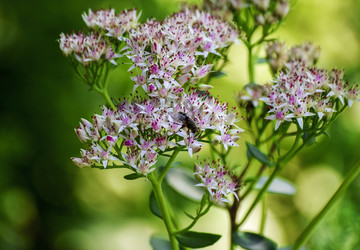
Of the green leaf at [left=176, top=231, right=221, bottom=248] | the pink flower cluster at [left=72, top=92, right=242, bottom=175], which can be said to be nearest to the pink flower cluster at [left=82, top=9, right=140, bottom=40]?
the pink flower cluster at [left=72, top=92, right=242, bottom=175]

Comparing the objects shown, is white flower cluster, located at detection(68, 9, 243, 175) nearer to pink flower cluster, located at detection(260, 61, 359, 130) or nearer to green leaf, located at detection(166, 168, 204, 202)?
pink flower cluster, located at detection(260, 61, 359, 130)

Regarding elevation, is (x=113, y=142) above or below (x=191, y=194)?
above

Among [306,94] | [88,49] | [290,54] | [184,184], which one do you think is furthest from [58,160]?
[306,94]

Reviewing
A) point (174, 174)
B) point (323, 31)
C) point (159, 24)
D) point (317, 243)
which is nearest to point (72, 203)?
point (174, 174)

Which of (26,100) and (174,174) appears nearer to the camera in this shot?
(174,174)

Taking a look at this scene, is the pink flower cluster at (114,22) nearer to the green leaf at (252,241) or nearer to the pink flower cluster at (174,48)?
the pink flower cluster at (174,48)

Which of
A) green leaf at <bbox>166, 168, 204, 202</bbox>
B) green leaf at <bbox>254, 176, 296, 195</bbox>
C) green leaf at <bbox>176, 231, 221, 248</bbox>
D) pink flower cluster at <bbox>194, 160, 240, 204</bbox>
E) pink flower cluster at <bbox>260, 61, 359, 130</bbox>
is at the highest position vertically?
pink flower cluster at <bbox>260, 61, 359, 130</bbox>

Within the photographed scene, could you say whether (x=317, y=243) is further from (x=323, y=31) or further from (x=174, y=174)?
(x=323, y=31)

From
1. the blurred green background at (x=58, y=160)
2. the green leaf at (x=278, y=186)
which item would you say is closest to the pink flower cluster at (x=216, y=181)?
the green leaf at (x=278, y=186)
